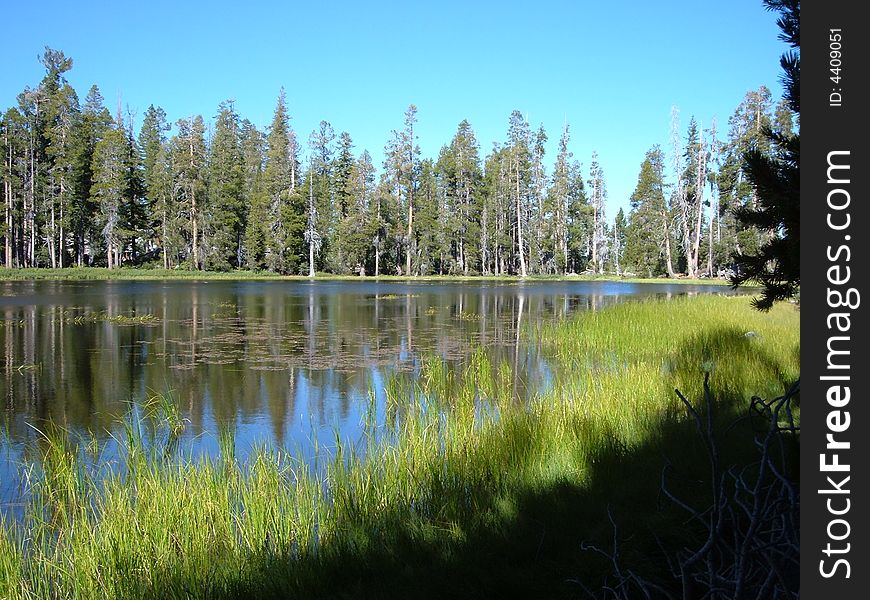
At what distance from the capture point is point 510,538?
14.4 feet

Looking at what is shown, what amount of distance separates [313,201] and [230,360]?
2074 inches

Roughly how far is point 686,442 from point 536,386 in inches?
219

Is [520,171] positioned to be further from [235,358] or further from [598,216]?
[235,358]

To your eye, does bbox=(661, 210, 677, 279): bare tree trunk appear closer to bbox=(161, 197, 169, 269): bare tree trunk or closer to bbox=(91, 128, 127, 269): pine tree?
bbox=(161, 197, 169, 269): bare tree trunk

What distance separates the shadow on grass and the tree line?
54.5m

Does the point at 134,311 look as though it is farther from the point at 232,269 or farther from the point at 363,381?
the point at 232,269

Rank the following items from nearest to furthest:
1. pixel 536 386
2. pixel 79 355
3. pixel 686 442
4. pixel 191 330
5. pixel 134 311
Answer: pixel 686 442 < pixel 536 386 < pixel 79 355 < pixel 191 330 < pixel 134 311

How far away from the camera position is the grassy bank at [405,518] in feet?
12.9

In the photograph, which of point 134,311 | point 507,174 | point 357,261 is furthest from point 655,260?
point 134,311

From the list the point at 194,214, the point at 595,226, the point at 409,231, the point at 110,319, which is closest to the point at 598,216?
the point at 595,226

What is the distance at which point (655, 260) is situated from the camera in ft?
252

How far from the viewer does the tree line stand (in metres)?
61.0

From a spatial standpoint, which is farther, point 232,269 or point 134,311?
point 232,269

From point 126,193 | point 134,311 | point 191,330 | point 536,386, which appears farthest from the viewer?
point 126,193
